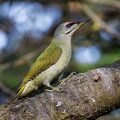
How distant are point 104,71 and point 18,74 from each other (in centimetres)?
396

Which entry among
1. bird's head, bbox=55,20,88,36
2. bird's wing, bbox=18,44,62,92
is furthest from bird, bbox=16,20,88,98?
bird's head, bbox=55,20,88,36

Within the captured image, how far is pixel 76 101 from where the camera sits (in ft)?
12.0

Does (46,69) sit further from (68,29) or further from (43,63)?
(68,29)

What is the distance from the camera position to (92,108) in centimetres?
370

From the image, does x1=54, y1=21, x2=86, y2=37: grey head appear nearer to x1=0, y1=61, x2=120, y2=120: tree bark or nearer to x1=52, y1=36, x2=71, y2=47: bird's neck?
x1=52, y1=36, x2=71, y2=47: bird's neck

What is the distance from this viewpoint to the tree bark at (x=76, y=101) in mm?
3568

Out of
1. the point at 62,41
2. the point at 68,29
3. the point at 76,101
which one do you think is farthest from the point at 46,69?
the point at 76,101

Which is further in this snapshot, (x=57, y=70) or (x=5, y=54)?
(x=5, y=54)

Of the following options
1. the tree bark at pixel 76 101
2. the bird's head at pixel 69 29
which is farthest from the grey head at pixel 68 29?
the tree bark at pixel 76 101

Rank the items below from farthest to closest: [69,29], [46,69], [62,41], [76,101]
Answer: [69,29] < [62,41] < [46,69] < [76,101]

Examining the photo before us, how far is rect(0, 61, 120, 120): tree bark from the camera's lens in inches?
140

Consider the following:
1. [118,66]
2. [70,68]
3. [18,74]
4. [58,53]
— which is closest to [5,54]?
[18,74]

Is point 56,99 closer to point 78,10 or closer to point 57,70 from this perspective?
point 57,70

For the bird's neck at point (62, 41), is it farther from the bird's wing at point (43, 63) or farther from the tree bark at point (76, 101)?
the tree bark at point (76, 101)
